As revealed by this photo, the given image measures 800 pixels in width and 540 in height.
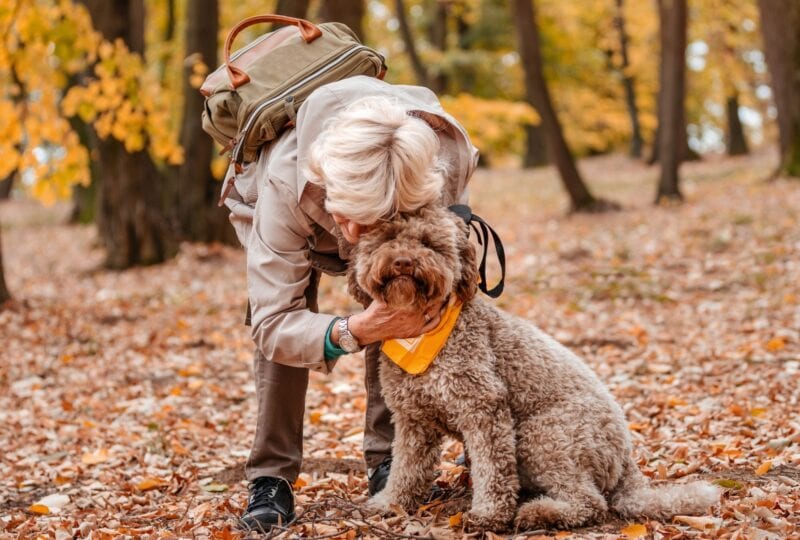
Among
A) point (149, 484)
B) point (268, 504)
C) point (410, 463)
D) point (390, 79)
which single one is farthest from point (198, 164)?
point (390, 79)

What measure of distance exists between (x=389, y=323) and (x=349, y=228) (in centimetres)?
40

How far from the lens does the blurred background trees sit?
7.82 meters

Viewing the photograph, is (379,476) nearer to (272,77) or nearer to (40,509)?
(40,509)

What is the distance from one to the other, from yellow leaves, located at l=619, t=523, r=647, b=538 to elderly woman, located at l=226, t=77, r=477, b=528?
1112 millimetres

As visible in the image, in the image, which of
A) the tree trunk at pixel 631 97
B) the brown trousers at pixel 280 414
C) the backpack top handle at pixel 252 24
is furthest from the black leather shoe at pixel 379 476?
the tree trunk at pixel 631 97

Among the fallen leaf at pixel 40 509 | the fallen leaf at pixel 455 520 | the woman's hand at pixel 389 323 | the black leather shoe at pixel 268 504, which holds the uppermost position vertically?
the woman's hand at pixel 389 323

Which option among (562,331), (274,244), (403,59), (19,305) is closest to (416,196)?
(274,244)

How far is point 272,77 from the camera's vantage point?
3.49 m

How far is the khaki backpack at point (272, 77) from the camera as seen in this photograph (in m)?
3.39

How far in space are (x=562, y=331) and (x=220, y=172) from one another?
5.86 metres

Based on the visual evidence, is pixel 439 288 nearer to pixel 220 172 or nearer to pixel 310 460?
pixel 310 460

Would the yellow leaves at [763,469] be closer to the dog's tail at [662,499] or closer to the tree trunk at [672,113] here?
the dog's tail at [662,499]

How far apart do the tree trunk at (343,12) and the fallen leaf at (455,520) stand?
7351 millimetres

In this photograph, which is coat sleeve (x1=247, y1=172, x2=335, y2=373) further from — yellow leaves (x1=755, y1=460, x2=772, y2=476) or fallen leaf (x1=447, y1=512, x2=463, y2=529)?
yellow leaves (x1=755, y1=460, x2=772, y2=476)
